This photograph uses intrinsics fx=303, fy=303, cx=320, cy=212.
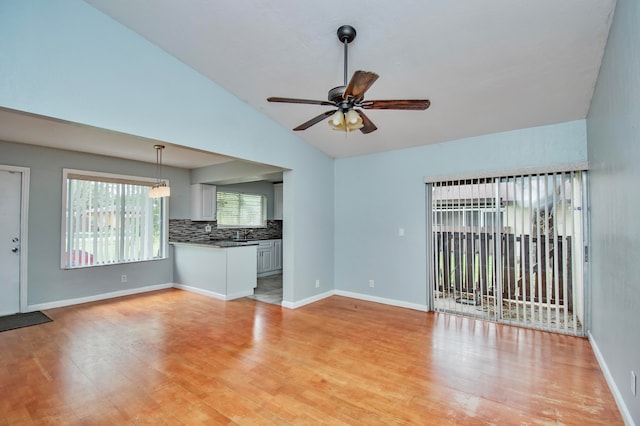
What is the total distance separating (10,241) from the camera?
425cm

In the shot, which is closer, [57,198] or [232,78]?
[232,78]

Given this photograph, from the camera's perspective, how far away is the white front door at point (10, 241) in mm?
4188

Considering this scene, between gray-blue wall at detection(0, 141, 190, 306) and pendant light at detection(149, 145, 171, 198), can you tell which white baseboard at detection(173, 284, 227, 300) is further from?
pendant light at detection(149, 145, 171, 198)

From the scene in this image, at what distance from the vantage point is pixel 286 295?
4613 millimetres

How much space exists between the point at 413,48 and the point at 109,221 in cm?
530

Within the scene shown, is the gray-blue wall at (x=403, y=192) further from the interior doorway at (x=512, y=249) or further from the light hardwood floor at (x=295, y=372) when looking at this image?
the light hardwood floor at (x=295, y=372)

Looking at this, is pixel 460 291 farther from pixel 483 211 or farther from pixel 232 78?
pixel 232 78

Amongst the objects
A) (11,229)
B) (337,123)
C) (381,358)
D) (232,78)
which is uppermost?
(232,78)

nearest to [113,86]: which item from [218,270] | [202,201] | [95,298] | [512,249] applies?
[218,270]

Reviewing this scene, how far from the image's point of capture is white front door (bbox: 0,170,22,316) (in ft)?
13.7

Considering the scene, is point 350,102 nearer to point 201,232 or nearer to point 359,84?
point 359,84

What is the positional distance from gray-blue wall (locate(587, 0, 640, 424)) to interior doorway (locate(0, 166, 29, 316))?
21.5 ft

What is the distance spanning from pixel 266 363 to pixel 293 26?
2.95 metres

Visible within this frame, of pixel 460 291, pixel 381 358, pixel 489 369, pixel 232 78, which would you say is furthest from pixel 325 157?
pixel 489 369
